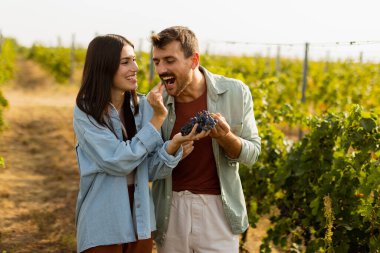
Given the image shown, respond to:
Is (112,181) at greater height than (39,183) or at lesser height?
greater

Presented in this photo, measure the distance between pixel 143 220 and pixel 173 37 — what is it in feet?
2.76

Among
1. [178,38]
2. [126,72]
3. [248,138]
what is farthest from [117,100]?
[248,138]

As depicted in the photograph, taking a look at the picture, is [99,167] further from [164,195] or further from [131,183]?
[164,195]

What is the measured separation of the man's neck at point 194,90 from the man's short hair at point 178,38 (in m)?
0.16

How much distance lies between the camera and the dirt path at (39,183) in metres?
5.64

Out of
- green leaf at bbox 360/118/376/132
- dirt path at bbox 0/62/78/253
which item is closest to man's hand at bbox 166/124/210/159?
green leaf at bbox 360/118/376/132

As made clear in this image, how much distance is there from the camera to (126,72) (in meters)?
2.54

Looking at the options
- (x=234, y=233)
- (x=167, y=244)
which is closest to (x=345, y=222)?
(x=234, y=233)

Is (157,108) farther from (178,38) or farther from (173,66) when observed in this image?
(178,38)

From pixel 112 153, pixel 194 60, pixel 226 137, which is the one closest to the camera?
pixel 112 153

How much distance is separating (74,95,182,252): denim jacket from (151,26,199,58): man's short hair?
0.38 m

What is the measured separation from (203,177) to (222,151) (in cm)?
16

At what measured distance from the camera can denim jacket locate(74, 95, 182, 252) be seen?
248 cm

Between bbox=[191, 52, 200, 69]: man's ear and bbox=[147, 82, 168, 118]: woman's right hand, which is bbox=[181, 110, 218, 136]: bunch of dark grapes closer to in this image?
bbox=[147, 82, 168, 118]: woman's right hand
